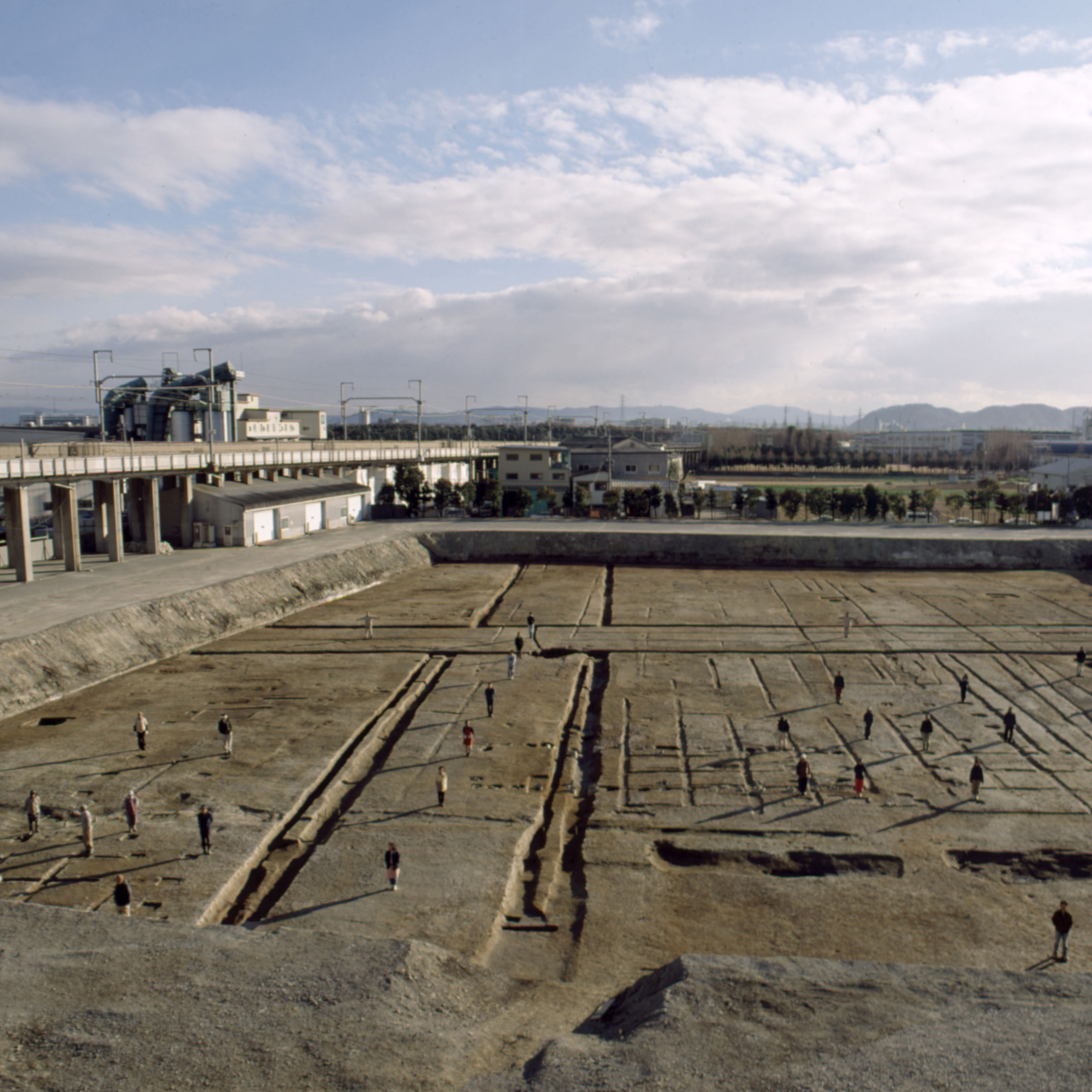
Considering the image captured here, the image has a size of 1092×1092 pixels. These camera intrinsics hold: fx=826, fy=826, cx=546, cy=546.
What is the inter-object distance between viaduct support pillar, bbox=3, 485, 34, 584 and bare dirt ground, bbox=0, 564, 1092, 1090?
12255 mm

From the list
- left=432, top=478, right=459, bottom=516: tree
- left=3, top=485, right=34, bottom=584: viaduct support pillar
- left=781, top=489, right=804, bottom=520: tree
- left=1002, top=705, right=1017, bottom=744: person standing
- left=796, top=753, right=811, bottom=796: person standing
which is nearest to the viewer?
left=796, top=753, right=811, bottom=796: person standing

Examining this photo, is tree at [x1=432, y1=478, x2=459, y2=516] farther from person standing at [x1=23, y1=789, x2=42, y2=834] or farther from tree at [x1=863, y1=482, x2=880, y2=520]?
person standing at [x1=23, y1=789, x2=42, y2=834]

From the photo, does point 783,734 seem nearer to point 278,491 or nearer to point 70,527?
point 70,527

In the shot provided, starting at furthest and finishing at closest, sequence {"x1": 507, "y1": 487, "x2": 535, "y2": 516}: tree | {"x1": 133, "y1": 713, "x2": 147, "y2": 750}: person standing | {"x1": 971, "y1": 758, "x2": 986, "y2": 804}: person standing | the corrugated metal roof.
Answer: {"x1": 507, "y1": 487, "x2": 535, "y2": 516}: tree
the corrugated metal roof
{"x1": 133, "y1": 713, "x2": 147, "y2": 750}: person standing
{"x1": 971, "y1": 758, "x2": 986, "y2": 804}: person standing

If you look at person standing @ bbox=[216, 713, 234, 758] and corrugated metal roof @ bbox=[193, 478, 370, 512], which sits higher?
corrugated metal roof @ bbox=[193, 478, 370, 512]

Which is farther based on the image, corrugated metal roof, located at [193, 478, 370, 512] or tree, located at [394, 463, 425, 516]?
tree, located at [394, 463, 425, 516]

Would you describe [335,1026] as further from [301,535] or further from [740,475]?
[740,475]

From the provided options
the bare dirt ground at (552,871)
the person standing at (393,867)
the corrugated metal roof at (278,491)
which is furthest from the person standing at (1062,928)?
the corrugated metal roof at (278,491)

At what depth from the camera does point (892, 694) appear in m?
28.7

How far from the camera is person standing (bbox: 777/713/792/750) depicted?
23.9m

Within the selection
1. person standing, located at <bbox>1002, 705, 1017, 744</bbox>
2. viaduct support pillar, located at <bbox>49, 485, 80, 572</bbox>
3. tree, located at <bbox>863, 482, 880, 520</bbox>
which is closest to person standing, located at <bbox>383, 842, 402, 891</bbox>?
person standing, located at <bbox>1002, 705, 1017, 744</bbox>

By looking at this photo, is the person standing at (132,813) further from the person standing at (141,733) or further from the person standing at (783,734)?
the person standing at (783,734)

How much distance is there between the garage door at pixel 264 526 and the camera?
52.2m

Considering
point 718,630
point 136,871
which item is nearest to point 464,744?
point 136,871
